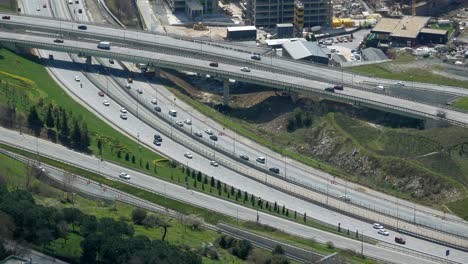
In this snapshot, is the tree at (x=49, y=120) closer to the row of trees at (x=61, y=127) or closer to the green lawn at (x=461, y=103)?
the row of trees at (x=61, y=127)

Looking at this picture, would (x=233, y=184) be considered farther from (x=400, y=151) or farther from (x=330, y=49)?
(x=330, y=49)

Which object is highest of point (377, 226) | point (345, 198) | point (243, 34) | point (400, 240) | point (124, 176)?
point (243, 34)

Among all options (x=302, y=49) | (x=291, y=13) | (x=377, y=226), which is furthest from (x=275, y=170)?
(x=291, y=13)

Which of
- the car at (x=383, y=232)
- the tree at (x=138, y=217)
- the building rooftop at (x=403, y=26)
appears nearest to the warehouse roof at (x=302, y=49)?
the building rooftop at (x=403, y=26)

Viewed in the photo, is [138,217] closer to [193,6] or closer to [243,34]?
[243,34]

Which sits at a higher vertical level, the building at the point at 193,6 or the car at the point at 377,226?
the building at the point at 193,6

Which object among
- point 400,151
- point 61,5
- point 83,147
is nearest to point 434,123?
point 400,151
